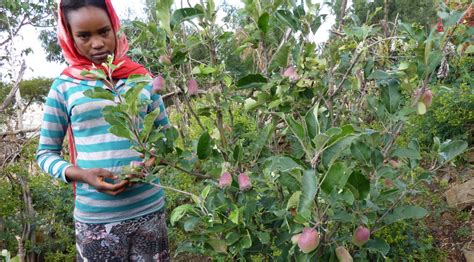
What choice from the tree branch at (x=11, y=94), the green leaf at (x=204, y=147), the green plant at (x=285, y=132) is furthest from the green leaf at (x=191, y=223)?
the tree branch at (x=11, y=94)

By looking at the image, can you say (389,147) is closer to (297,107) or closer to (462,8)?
(297,107)

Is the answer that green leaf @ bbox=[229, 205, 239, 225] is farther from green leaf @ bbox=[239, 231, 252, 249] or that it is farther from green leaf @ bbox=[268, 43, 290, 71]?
green leaf @ bbox=[268, 43, 290, 71]

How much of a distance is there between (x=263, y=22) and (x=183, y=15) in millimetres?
163

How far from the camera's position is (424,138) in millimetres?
2717

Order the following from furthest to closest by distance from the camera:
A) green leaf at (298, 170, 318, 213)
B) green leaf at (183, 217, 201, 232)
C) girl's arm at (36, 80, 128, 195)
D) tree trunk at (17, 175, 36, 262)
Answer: tree trunk at (17, 175, 36, 262) < girl's arm at (36, 80, 128, 195) < green leaf at (183, 217, 201, 232) < green leaf at (298, 170, 318, 213)

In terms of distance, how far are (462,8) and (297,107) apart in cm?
39

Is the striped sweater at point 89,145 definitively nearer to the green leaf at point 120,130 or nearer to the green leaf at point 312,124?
the green leaf at point 120,130

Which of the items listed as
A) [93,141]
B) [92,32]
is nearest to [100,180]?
[93,141]

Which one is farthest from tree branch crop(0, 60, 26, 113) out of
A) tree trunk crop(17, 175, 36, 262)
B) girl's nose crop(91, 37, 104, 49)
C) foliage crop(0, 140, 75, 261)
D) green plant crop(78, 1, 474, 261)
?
green plant crop(78, 1, 474, 261)

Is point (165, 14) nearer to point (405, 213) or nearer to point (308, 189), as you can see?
point (308, 189)

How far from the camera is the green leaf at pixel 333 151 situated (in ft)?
2.34

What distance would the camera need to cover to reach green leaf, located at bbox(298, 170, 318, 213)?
26.3 inches

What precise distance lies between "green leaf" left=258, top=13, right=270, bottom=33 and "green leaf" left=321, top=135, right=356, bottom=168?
317 mm

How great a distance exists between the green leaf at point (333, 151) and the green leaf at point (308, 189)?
62 millimetres
